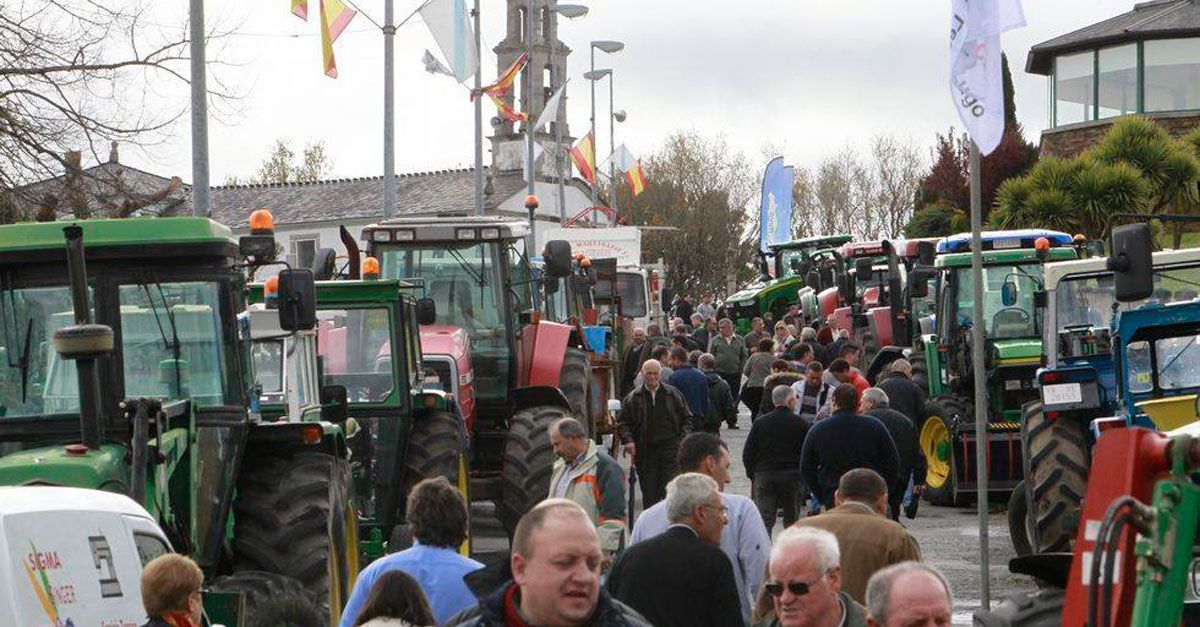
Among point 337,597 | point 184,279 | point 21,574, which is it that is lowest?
point 337,597

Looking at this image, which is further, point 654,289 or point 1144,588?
point 654,289

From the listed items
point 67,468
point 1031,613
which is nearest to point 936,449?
point 67,468

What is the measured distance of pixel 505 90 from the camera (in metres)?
36.2

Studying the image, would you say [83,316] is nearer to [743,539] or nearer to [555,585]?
[743,539]

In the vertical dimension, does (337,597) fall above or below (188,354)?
below

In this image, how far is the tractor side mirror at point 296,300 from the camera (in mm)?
11984

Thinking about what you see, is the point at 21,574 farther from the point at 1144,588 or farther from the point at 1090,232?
the point at 1090,232

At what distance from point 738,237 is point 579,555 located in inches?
3062

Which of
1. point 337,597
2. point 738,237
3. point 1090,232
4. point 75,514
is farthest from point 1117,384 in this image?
point 738,237

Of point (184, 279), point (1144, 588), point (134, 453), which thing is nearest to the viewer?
point (1144, 588)

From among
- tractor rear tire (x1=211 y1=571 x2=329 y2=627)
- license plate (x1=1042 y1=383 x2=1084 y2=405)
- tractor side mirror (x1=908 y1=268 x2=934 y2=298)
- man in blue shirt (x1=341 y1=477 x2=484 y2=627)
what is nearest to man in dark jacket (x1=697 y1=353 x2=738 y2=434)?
tractor side mirror (x1=908 y1=268 x2=934 y2=298)

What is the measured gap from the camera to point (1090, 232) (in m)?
38.4

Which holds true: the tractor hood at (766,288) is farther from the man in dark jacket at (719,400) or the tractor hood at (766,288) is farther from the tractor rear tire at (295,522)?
the tractor rear tire at (295,522)

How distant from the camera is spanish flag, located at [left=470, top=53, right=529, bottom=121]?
34875mm
